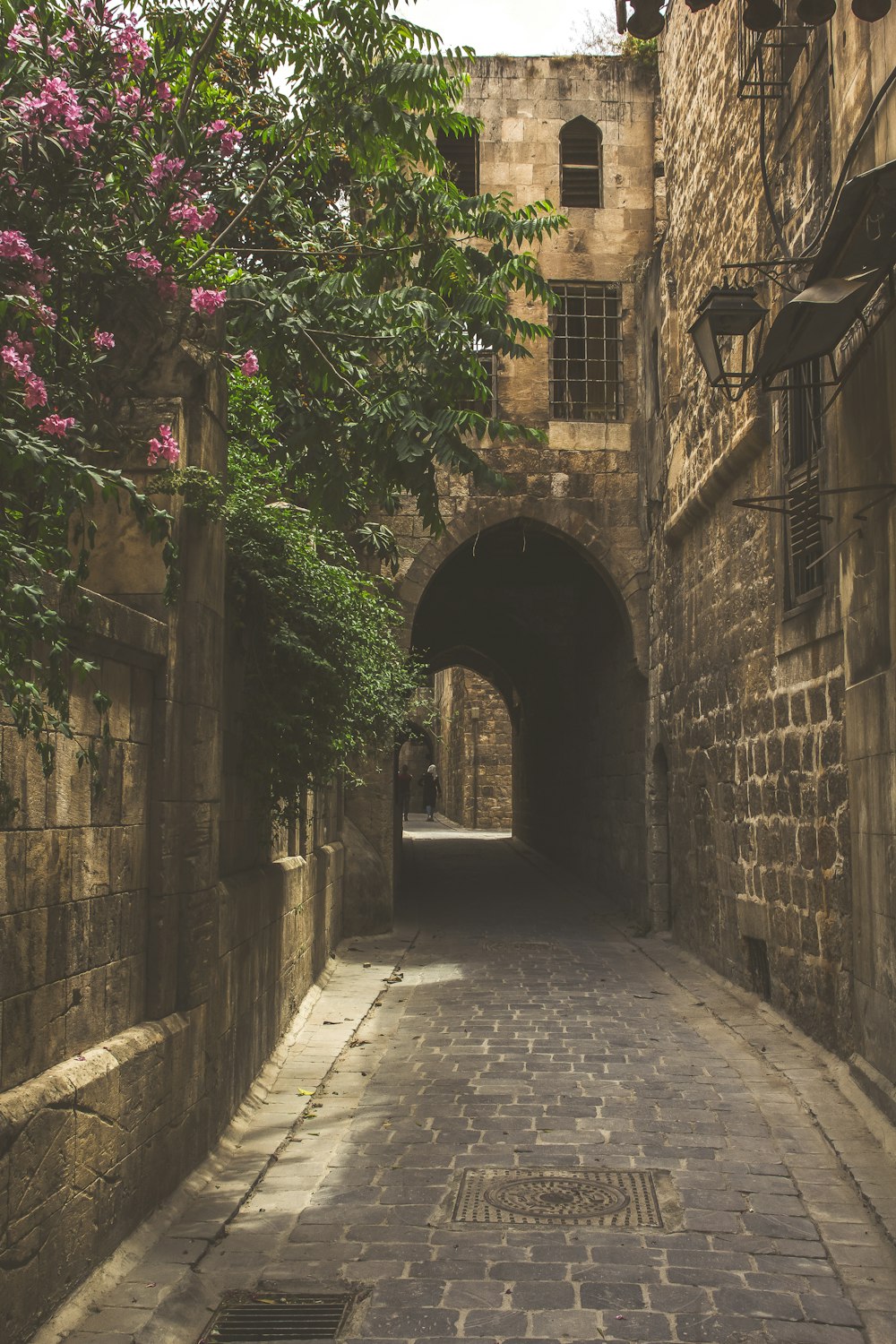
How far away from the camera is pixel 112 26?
18.0 feet

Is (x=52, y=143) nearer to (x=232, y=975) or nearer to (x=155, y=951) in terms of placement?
(x=155, y=951)

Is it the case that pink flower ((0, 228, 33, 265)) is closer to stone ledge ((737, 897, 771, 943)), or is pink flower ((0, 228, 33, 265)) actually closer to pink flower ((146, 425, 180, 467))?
pink flower ((146, 425, 180, 467))

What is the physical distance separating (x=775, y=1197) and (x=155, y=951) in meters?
2.64

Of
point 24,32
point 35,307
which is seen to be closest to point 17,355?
point 35,307

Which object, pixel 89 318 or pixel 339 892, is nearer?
pixel 89 318

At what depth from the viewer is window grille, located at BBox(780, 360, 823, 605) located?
25.4ft

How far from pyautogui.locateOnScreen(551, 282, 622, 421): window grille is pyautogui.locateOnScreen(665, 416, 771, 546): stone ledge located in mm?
2749

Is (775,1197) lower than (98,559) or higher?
lower

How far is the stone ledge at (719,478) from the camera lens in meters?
9.09

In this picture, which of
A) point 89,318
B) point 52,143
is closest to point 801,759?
point 89,318

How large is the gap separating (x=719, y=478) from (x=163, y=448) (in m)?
6.28

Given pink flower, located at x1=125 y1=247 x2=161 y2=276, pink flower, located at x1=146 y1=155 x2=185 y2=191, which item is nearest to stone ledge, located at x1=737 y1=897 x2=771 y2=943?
pink flower, located at x1=125 y1=247 x2=161 y2=276

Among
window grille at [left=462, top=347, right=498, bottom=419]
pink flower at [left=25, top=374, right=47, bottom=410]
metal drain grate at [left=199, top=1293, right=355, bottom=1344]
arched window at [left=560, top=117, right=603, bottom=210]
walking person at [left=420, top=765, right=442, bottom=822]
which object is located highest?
arched window at [left=560, top=117, right=603, bottom=210]

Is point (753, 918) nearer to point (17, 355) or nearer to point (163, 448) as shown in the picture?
point (163, 448)
